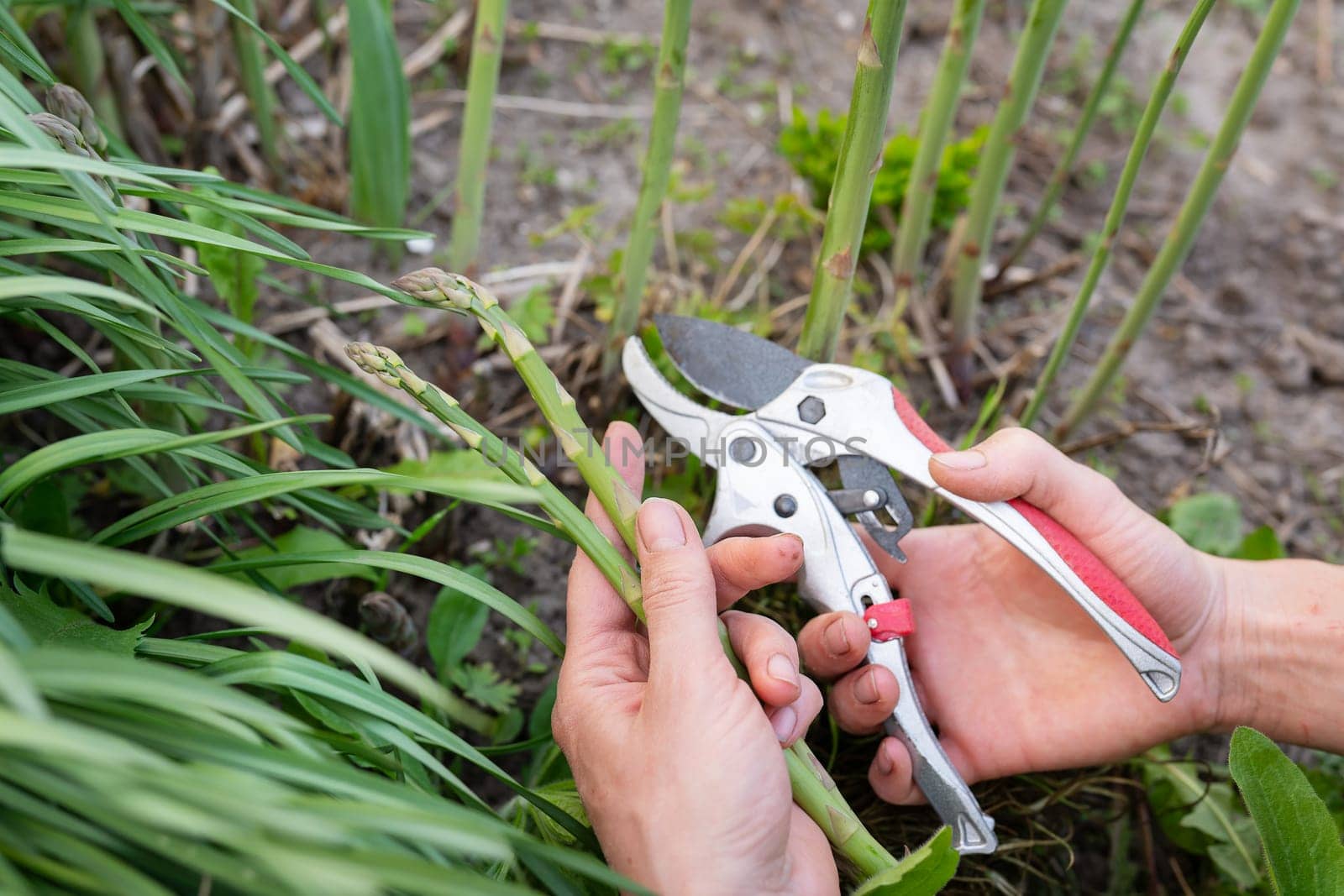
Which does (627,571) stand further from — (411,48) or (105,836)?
(411,48)

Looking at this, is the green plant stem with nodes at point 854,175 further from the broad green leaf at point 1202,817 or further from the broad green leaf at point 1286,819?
the broad green leaf at point 1202,817

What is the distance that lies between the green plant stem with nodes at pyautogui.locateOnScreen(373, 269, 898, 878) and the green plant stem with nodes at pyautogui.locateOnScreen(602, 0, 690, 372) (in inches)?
18.2

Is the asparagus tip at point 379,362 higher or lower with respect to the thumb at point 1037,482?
higher

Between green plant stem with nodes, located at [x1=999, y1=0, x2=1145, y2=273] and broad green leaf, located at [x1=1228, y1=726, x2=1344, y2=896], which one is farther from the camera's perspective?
green plant stem with nodes, located at [x1=999, y1=0, x2=1145, y2=273]

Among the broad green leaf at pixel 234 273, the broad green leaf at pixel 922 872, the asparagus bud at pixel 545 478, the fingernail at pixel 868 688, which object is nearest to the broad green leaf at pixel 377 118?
the broad green leaf at pixel 234 273

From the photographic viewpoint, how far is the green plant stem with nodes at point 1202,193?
52.7 inches

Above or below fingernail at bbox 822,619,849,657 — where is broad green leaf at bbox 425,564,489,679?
below

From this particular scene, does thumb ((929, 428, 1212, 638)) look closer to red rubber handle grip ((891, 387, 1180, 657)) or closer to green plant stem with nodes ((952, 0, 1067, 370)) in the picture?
red rubber handle grip ((891, 387, 1180, 657))

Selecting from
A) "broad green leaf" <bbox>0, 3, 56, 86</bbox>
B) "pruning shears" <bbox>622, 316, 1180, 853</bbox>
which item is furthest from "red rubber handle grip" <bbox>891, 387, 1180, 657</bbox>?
"broad green leaf" <bbox>0, 3, 56, 86</bbox>

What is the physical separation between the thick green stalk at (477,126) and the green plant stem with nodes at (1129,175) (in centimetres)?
88

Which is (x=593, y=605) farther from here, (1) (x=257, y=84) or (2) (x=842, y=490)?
(1) (x=257, y=84)

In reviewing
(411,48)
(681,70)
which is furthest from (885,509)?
(411,48)

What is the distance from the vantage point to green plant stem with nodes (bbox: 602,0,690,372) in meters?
1.28

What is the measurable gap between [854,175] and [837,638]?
0.55 m
